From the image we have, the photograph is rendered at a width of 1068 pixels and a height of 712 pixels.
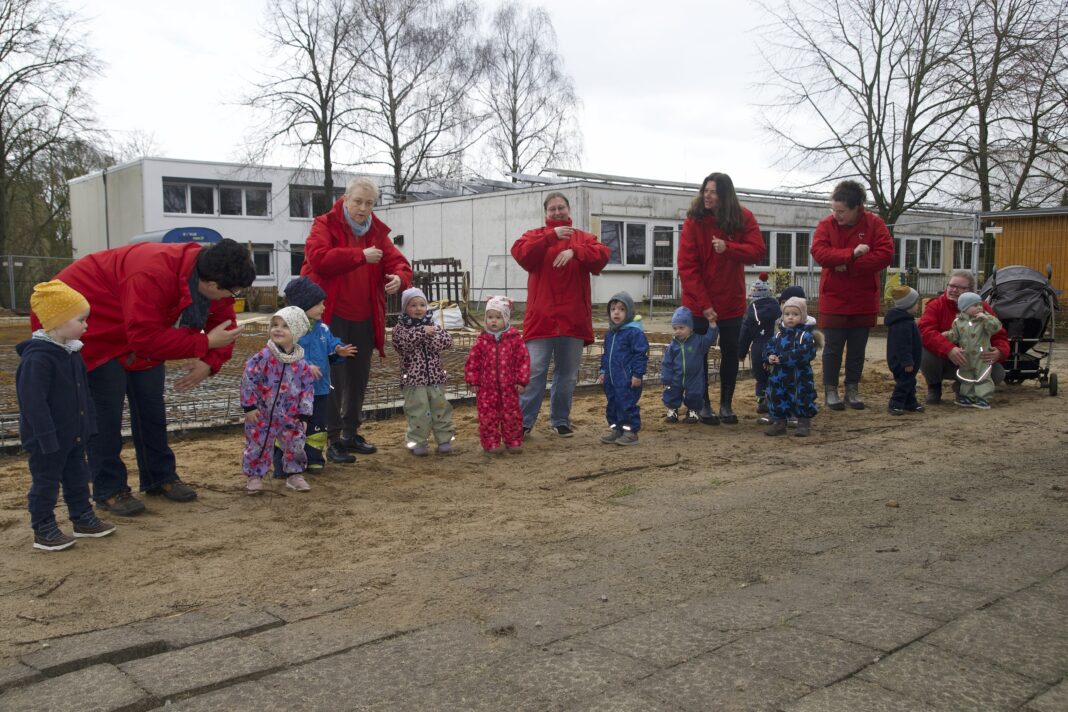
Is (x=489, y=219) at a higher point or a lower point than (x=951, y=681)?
higher

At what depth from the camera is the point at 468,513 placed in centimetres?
507

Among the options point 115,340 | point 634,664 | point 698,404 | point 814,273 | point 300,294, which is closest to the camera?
point 634,664

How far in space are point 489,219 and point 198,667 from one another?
83.8ft

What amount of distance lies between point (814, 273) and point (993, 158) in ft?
21.9

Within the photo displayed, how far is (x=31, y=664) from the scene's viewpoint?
3043 mm

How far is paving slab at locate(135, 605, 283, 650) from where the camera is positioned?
10.8ft

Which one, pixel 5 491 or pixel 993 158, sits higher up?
pixel 993 158

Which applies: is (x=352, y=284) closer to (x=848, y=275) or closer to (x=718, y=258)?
(x=718, y=258)

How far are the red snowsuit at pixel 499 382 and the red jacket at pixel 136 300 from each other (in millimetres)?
2254

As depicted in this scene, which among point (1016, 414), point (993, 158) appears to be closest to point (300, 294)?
point (1016, 414)

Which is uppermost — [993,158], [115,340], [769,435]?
[993,158]

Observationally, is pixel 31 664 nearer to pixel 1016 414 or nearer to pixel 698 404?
pixel 698 404

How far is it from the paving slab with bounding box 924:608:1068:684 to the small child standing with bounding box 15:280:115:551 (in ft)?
12.2

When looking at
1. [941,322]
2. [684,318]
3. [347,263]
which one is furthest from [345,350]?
[941,322]
